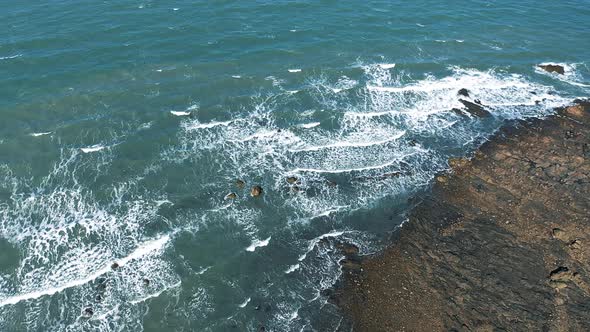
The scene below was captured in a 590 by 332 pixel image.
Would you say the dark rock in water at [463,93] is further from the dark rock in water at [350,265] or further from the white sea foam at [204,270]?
the white sea foam at [204,270]

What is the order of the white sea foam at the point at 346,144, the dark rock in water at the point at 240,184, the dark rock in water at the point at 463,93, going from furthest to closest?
the dark rock in water at the point at 463,93
the white sea foam at the point at 346,144
the dark rock in water at the point at 240,184

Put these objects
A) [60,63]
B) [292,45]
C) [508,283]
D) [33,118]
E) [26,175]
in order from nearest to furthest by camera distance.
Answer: [508,283] → [26,175] → [33,118] → [60,63] → [292,45]

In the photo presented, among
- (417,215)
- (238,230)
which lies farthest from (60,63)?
(417,215)

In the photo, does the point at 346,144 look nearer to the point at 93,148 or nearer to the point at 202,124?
the point at 202,124

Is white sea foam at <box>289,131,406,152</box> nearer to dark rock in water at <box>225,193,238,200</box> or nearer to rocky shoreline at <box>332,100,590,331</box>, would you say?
rocky shoreline at <box>332,100,590,331</box>

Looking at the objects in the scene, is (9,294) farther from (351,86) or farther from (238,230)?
(351,86)

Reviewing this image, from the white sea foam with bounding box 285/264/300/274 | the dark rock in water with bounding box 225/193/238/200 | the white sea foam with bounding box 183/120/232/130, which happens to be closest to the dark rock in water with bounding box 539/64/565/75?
the white sea foam with bounding box 183/120/232/130

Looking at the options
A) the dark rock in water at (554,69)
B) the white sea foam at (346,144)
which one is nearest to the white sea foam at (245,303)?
the white sea foam at (346,144)

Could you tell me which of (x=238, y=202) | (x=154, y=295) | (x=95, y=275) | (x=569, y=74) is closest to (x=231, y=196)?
(x=238, y=202)
